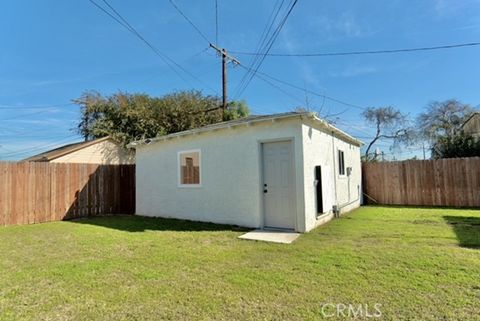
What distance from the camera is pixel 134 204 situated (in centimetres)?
1118

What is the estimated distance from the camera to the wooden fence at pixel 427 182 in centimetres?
1002

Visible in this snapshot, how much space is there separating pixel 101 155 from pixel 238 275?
14.0 m

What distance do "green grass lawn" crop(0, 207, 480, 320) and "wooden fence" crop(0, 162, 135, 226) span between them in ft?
7.79

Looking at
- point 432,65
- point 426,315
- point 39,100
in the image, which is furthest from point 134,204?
point 39,100

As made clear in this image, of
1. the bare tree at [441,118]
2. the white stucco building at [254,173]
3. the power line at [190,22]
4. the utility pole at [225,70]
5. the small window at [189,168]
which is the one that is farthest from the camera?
the bare tree at [441,118]

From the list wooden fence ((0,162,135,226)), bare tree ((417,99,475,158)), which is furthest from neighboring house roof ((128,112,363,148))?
bare tree ((417,99,475,158))

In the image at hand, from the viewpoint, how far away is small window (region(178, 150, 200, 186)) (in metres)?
8.45

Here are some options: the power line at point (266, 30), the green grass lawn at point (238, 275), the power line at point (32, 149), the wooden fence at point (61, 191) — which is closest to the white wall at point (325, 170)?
the green grass lawn at point (238, 275)

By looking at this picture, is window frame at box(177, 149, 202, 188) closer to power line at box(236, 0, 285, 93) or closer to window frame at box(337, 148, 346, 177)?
window frame at box(337, 148, 346, 177)

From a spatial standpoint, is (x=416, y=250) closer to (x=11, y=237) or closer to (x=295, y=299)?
(x=295, y=299)

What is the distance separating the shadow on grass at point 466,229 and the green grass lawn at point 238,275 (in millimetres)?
32

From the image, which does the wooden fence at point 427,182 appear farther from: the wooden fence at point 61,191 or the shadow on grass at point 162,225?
the wooden fence at point 61,191

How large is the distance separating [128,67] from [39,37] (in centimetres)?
362

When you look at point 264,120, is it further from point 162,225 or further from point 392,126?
point 392,126
